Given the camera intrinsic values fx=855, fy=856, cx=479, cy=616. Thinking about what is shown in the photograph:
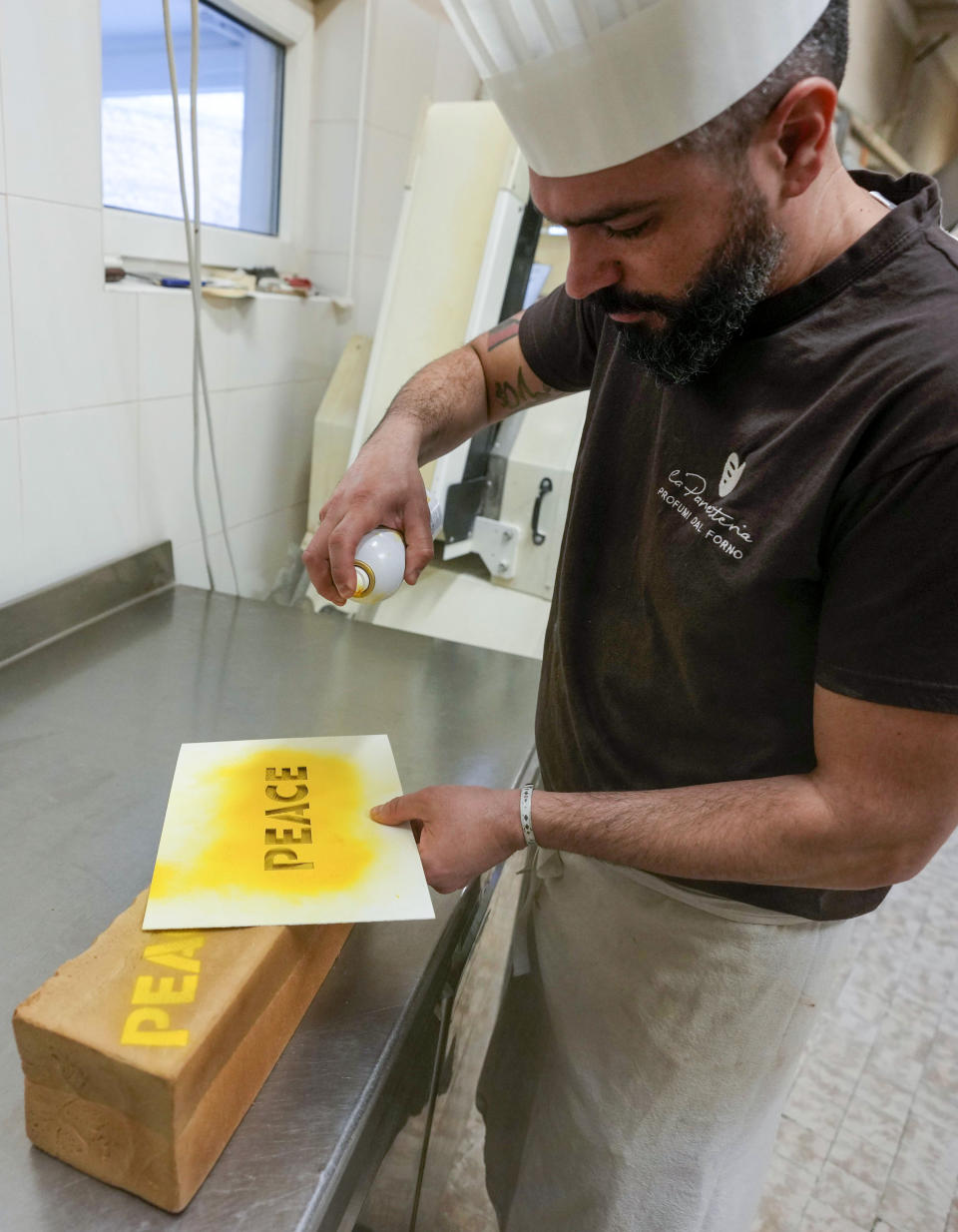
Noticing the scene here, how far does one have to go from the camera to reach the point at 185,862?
2.25ft

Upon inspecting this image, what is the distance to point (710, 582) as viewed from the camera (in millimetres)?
726

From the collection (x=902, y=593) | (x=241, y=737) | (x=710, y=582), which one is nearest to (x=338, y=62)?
(x=241, y=737)

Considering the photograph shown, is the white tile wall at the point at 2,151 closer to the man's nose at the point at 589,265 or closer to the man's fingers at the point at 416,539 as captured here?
the man's fingers at the point at 416,539

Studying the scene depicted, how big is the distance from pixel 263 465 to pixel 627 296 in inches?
47.8

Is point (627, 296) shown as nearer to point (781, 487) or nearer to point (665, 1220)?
point (781, 487)

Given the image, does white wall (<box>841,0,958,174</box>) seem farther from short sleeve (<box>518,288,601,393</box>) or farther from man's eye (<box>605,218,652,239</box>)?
man's eye (<box>605,218,652,239</box>)

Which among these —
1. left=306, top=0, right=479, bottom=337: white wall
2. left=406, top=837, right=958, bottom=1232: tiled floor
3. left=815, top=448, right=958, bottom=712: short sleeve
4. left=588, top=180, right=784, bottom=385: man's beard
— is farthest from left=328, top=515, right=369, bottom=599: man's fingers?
left=306, top=0, right=479, bottom=337: white wall

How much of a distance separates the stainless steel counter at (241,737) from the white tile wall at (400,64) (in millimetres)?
1147

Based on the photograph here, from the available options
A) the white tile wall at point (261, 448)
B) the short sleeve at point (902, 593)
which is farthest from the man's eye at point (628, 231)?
the white tile wall at point (261, 448)

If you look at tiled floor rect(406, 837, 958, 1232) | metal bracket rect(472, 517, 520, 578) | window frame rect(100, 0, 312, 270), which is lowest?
tiled floor rect(406, 837, 958, 1232)

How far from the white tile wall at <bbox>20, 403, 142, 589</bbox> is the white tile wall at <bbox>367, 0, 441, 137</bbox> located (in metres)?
0.96

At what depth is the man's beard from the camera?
65 cm

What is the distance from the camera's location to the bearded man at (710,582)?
602mm

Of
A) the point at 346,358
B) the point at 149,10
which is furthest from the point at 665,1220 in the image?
the point at 149,10
